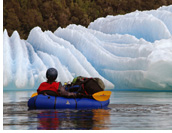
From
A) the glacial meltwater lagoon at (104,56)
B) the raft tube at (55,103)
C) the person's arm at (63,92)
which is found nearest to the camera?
the raft tube at (55,103)

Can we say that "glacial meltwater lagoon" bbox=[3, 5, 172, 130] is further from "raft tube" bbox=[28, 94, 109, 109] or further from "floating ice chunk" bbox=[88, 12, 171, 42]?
"raft tube" bbox=[28, 94, 109, 109]

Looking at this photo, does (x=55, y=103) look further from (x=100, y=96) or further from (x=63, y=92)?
(x=100, y=96)

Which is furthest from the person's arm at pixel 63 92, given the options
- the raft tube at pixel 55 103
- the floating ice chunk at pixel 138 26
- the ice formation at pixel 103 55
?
the floating ice chunk at pixel 138 26

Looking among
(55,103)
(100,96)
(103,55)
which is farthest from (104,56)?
(55,103)

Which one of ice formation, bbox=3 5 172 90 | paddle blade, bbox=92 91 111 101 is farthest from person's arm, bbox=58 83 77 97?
ice formation, bbox=3 5 172 90

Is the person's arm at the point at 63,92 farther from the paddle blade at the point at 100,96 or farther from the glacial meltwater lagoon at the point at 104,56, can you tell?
the glacial meltwater lagoon at the point at 104,56

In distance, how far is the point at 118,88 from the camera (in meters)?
26.0

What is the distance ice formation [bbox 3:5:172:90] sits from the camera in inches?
956

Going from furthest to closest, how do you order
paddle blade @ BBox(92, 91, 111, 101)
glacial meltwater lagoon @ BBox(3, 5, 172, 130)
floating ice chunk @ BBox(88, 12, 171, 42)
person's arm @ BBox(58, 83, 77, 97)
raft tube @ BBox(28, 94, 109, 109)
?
1. floating ice chunk @ BBox(88, 12, 171, 42)
2. glacial meltwater lagoon @ BBox(3, 5, 172, 130)
3. paddle blade @ BBox(92, 91, 111, 101)
4. person's arm @ BBox(58, 83, 77, 97)
5. raft tube @ BBox(28, 94, 109, 109)

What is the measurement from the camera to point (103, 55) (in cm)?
2608

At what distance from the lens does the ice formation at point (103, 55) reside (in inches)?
956

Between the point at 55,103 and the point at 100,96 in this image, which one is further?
the point at 100,96

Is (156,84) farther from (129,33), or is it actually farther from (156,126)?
(156,126)

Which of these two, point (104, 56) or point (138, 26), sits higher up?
point (138, 26)
